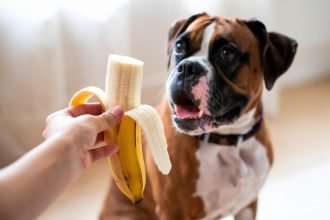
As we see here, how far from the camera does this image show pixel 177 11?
1984 millimetres

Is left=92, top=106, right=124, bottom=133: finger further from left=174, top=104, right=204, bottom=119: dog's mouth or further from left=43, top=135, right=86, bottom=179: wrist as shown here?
left=174, top=104, right=204, bottom=119: dog's mouth

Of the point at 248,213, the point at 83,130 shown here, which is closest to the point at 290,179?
the point at 248,213

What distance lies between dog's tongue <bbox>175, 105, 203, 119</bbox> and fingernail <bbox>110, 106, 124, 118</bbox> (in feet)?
1.14

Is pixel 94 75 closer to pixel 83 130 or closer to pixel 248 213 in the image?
pixel 248 213

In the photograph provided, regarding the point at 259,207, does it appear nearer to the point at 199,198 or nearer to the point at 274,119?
the point at 199,198

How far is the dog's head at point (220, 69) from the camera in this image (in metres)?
1.16

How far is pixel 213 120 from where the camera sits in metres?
1.18

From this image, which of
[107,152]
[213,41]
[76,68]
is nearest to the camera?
[107,152]

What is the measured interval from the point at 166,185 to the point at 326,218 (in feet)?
2.03

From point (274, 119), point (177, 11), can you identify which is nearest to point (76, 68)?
point (177, 11)

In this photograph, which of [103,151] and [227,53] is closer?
[103,151]

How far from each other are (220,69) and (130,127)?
0.37 meters

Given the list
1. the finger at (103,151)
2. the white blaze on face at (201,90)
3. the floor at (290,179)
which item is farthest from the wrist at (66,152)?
the floor at (290,179)

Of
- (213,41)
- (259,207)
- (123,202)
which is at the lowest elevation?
(259,207)
